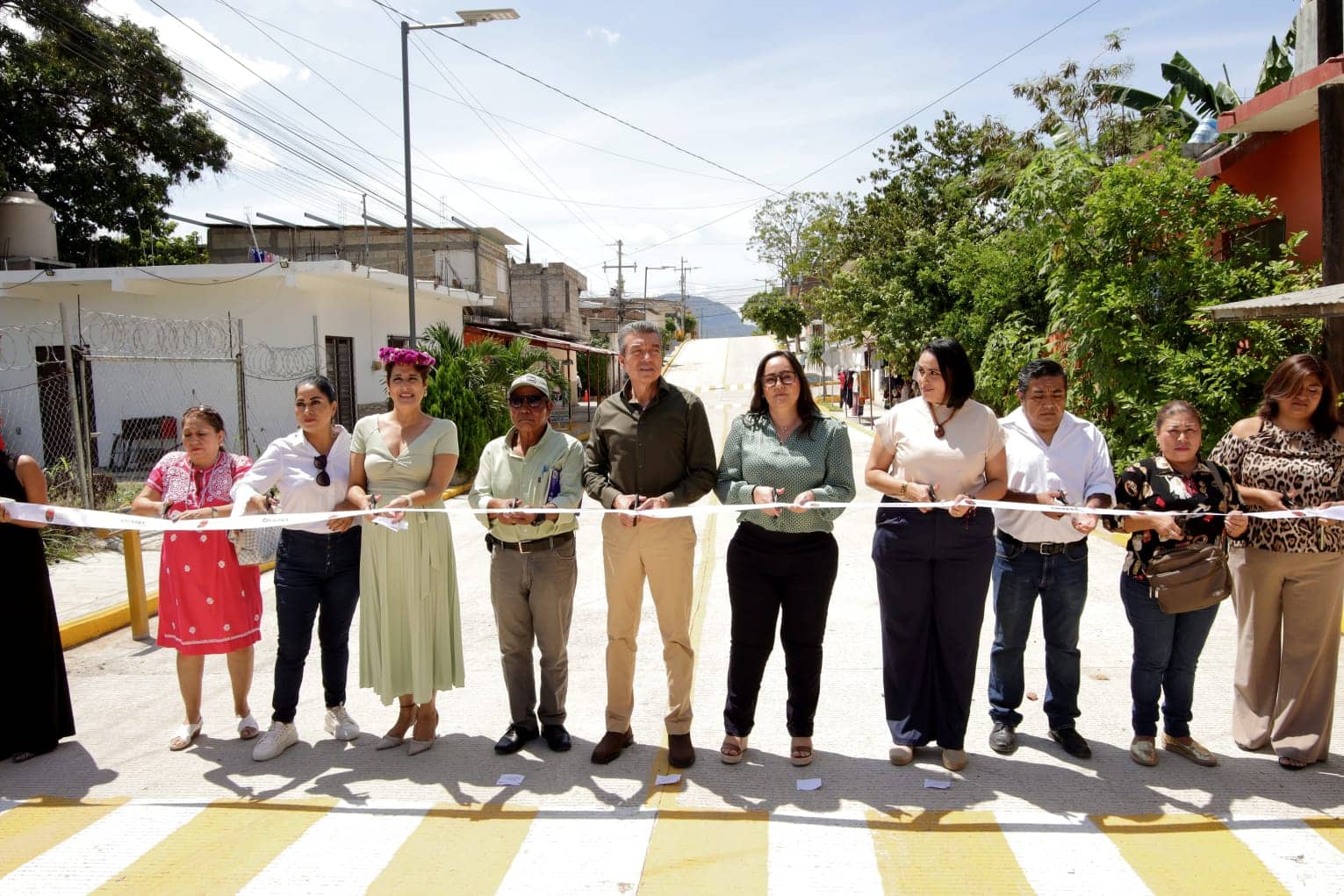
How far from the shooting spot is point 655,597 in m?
4.60

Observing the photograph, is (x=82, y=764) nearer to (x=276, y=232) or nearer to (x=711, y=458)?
(x=711, y=458)

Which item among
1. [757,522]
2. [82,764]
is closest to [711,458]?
[757,522]

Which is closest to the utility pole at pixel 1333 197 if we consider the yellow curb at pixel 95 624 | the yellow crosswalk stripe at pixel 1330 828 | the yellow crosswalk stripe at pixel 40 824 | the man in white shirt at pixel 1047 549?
the man in white shirt at pixel 1047 549

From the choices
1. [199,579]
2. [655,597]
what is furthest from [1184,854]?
[199,579]

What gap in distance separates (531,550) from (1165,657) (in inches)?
124

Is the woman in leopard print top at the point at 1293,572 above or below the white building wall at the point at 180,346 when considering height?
below

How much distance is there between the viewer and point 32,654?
479cm

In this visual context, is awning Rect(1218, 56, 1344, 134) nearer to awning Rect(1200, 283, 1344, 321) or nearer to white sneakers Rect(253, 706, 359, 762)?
awning Rect(1200, 283, 1344, 321)

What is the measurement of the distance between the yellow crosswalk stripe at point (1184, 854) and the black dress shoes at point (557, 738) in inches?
97.0

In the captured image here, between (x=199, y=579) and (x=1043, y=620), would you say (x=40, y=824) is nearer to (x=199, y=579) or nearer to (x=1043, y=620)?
(x=199, y=579)

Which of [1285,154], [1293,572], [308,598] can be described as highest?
[1285,154]

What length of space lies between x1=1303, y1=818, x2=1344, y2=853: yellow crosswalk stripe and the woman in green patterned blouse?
2.08 m

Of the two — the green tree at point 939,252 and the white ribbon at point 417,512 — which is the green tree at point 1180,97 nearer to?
the green tree at point 939,252

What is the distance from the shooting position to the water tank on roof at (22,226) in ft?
61.2
